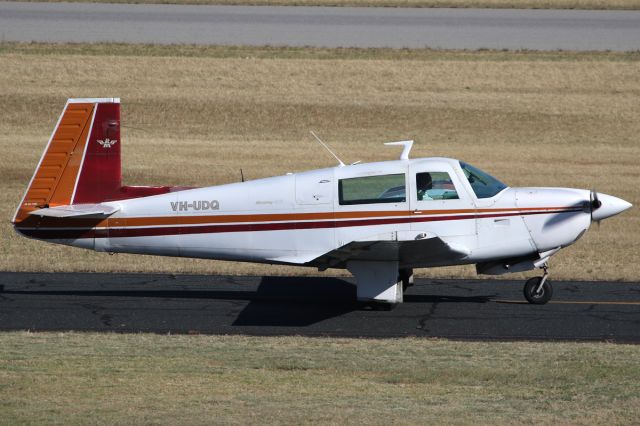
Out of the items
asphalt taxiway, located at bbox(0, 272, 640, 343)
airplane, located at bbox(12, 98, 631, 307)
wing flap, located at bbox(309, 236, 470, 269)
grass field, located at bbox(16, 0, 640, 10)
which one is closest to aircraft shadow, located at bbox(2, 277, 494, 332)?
asphalt taxiway, located at bbox(0, 272, 640, 343)

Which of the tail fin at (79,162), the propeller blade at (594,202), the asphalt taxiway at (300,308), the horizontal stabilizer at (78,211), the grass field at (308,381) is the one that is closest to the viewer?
the grass field at (308,381)

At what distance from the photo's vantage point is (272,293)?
52.8 ft

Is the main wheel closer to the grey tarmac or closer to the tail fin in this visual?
the tail fin

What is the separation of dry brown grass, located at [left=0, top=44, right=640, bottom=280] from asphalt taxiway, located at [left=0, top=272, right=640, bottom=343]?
19.8 feet

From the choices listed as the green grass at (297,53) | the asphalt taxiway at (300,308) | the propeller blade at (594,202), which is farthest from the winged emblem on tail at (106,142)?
the green grass at (297,53)

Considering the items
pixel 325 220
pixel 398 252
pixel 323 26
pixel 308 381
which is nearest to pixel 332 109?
pixel 323 26

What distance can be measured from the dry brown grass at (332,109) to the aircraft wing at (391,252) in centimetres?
834

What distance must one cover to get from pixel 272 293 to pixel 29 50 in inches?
1025

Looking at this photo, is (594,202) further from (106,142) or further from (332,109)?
(332,109)

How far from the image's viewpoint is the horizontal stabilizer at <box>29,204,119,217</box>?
48.6ft

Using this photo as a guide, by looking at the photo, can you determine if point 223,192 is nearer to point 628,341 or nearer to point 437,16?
point 628,341

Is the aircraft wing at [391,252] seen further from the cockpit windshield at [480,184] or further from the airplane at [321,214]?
the cockpit windshield at [480,184]

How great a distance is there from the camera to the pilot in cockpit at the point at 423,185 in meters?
14.7

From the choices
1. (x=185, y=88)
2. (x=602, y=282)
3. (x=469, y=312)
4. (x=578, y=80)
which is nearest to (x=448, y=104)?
(x=578, y=80)
